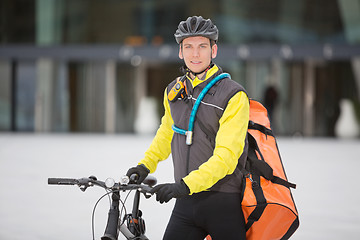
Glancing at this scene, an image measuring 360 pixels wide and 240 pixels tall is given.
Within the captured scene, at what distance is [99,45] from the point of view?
24.0m

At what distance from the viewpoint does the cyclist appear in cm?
231

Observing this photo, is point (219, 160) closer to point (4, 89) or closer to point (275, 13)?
point (275, 13)

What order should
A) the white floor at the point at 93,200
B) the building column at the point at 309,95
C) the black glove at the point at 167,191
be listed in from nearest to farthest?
the black glove at the point at 167,191 < the white floor at the point at 93,200 < the building column at the point at 309,95

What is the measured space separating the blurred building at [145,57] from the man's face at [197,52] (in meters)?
20.7

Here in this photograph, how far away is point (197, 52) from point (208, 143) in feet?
1.40

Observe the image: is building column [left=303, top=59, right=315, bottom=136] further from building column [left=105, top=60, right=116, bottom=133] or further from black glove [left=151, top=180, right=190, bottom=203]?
black glove [left=151, top=180, right=190, bottom=203]

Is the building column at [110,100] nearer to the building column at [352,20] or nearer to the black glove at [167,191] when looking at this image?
the building column at [352,20]

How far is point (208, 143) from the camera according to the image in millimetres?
2420

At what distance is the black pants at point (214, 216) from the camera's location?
245cm

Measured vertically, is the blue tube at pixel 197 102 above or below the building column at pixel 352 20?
below

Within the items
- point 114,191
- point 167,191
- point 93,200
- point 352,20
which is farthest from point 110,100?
point 167,191

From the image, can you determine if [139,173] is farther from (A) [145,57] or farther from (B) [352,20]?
(B) [352,20]

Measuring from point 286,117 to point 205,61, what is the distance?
21839 mm

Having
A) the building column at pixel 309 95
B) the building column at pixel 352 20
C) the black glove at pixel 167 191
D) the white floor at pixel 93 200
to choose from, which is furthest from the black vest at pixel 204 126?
the building column at pixel 309 95
